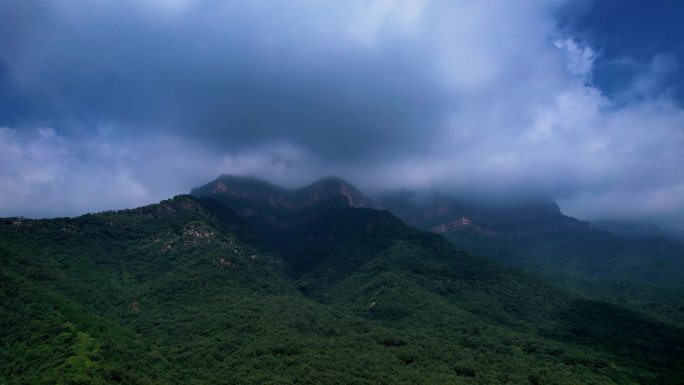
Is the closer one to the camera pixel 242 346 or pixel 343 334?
pixel 242 346

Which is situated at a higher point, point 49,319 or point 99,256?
point 99,256

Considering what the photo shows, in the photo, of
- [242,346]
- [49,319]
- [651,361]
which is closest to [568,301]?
[651,361]

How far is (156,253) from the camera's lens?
17062 centimetres

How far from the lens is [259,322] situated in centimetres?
12762

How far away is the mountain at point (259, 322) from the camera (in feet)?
332

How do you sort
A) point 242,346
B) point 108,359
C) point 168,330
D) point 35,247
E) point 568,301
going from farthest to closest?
point 568,301
point 35,247
point 168,330
point 242,346
point 108,359

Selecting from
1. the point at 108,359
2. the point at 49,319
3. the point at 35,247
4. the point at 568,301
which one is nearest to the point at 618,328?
the point at 568,301

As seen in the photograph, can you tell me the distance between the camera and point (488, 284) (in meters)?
180

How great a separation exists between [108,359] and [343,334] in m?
60.1

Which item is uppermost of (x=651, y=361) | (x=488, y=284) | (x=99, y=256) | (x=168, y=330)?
(x=99, y=256)

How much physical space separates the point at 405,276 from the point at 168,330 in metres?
94.1

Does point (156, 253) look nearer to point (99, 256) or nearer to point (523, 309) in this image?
point (99, 256)

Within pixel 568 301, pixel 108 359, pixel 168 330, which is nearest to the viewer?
pixel 108 359

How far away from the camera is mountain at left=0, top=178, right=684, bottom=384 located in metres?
101
